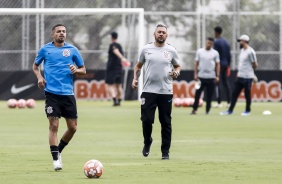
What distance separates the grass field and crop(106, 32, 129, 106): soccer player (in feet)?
15.0

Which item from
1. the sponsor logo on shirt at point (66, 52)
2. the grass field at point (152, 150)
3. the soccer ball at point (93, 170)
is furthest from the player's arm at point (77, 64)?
→ the soccer ball at point (93, 170)

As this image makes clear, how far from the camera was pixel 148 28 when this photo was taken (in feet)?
126

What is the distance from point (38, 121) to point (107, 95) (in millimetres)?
11983

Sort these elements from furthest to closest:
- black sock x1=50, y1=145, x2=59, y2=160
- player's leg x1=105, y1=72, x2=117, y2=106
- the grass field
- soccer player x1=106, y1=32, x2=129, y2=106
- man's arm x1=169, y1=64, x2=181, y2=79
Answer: player's leg x1=105, y1=72, x2=117, y2=106 < soccer player x1=106, y1=32, x2=129, y2=106 < man's arm x1=169, y1=64, x2=181, y2=79 < black sock x1=50, y1=145, x2=59, y2=160 < the grass field

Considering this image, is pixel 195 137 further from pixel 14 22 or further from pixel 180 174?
pixel 14 22

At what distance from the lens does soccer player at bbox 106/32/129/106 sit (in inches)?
1328

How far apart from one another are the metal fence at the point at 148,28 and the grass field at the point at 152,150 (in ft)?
29.1

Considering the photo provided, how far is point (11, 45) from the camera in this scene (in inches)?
1495

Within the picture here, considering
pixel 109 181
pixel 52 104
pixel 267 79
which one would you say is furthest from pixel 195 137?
pixel 267 79

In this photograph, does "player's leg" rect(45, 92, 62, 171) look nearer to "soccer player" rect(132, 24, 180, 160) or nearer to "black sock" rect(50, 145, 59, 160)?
"black sock" rect(50, 145, 59, 160)

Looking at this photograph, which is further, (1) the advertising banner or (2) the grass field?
(1) the advertising banner

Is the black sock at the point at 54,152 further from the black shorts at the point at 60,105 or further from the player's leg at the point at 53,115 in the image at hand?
the black shorts at the point at 60,105

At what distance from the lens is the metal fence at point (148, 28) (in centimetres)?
3781

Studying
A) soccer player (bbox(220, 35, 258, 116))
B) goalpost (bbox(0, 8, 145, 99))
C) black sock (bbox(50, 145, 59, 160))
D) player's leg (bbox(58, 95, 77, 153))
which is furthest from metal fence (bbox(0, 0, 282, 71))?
black sock (bbox(50, 145, 59, 160))
